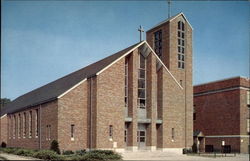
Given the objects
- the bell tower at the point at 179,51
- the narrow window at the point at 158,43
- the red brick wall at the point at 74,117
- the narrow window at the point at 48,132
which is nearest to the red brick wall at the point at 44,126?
the narrow window at the point at 48,132

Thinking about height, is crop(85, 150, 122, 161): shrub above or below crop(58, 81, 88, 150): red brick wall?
below

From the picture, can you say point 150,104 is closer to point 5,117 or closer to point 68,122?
point 68,122

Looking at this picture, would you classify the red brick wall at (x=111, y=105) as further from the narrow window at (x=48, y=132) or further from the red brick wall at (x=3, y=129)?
the red brick wall at (x=3, y=129)

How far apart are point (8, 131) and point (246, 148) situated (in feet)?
118

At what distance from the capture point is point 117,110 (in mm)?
35781

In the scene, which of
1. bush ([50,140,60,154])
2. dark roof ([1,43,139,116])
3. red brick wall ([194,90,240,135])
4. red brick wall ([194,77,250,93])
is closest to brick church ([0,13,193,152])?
dark roof ([1,43,139,116])

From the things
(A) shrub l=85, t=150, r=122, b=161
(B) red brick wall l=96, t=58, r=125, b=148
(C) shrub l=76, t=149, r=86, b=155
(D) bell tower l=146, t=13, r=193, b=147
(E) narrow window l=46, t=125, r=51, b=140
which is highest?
(D) bell tower l=146, t=13, r=193, b=147

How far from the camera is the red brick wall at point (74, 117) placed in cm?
3425

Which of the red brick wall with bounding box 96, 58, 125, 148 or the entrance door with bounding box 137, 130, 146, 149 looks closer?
the red brick wall with bounding box 96, 58, 125, 148

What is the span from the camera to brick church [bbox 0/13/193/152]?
34.8 metres

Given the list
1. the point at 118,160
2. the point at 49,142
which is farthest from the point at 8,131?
the point at 118,160

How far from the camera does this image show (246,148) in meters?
49.0

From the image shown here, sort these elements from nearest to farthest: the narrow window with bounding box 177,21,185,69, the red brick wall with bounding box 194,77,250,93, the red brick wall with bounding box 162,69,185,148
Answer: the red brick wall with bounding box 162,69,185,148 < the narrow window with bounding box 177,21,185,69 < the red brick wall with bounding box 194,77,250,93

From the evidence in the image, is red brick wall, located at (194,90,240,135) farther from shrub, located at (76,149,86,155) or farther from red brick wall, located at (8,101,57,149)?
red brick wall, located at (8,101,57,149)
